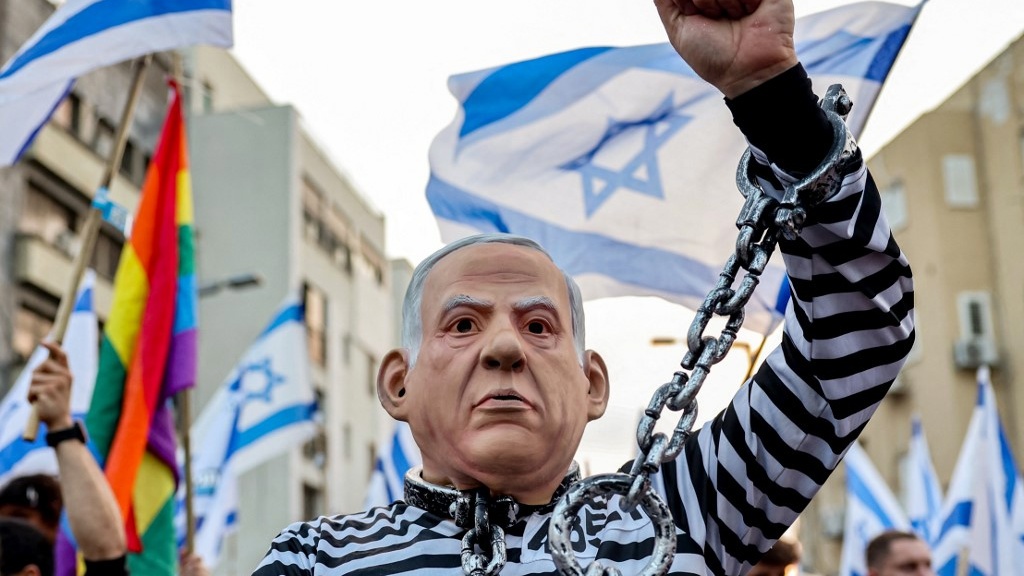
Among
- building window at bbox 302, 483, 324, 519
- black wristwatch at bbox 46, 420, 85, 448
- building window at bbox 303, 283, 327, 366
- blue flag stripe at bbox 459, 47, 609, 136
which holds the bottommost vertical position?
black wristwatch at bbox 46, 420, 85, 448

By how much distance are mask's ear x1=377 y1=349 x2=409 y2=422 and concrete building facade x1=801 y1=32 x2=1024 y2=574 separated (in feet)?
89.3

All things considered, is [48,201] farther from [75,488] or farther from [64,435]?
[75,488]

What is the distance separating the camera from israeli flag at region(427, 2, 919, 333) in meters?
5.82

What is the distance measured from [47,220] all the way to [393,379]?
24273 mm

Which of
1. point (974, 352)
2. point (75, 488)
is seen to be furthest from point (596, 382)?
point (974, 352)

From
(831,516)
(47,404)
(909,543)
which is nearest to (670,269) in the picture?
(909,543)

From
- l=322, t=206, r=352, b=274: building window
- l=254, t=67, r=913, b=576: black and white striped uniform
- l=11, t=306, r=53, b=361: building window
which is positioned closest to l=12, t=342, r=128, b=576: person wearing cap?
l=254, t=67, r=913, b=576: black and white striped uniform

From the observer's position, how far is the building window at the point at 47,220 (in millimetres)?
24906

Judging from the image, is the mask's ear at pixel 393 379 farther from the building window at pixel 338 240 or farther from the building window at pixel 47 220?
the building window at pixel 338 240

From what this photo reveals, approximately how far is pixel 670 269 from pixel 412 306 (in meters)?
3.24

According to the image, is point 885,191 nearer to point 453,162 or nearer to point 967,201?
point 967,201

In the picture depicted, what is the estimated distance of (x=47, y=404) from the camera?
5035mm

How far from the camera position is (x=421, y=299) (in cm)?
262

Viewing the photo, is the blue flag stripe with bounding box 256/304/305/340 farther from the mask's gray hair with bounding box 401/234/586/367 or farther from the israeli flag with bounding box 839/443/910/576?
the mask's gray hair with bounding box 401/234/586/367
